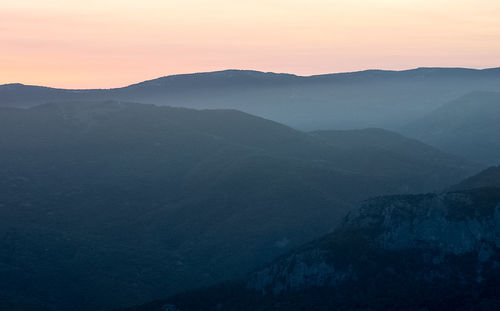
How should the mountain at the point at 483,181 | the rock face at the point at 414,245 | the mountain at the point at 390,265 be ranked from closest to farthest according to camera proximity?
the mountain at the point at 390,265
the rock face at the point at 414,245
the mountain at the point at 483,181

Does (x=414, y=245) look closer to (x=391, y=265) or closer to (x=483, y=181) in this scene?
(x=391, y=265)

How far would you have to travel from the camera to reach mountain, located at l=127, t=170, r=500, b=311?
132 metres

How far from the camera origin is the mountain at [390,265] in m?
132

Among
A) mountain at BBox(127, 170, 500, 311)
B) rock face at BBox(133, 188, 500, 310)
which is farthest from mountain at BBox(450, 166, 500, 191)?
rock face at BBox(133, 188, 500, 310)

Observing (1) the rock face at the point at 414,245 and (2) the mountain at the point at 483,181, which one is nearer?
(1) the rock face at the point at 414,245

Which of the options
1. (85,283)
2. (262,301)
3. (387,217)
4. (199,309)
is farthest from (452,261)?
(85,283)

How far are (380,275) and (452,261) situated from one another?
14.1 m

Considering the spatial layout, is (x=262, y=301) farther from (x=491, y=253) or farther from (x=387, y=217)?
(x=491, y=253)

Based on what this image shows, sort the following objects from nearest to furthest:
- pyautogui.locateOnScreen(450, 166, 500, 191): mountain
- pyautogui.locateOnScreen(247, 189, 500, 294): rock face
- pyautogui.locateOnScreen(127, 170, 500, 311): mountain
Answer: pyautogui.locateOnScreen(127, 170, 500, 311): mountain → pyautogui.locateOnScreen(247, 189, 500, 294): rock face → pyautogui.locateOnScreen(450, 166, 500, 191): mountain

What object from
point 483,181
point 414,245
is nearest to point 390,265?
point 414,245

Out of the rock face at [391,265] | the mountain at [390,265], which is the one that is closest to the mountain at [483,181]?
the mountain at [390,265]

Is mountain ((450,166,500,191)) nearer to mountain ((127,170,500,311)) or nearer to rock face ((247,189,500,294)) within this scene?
mountain ((127,170,500,311))

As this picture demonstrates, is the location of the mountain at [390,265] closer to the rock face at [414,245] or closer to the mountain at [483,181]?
the rock face at [414,245]

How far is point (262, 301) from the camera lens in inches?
5408
